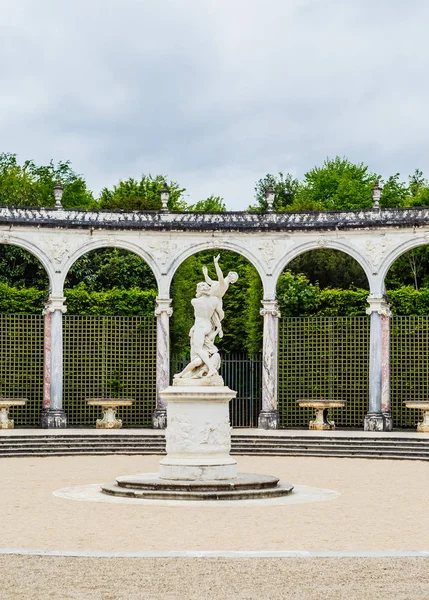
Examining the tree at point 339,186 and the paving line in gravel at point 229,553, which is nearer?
the paving line in gravel at point 229,553

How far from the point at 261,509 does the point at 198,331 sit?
5050 mm

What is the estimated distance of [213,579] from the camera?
10.4m

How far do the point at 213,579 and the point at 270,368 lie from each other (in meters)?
23.1

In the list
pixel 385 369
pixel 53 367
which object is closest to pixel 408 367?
pixel 385 369

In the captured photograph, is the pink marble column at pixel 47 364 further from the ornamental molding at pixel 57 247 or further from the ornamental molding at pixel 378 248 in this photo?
the ornamental molding at pixel 378 248

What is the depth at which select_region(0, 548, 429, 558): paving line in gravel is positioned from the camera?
11.6 meters

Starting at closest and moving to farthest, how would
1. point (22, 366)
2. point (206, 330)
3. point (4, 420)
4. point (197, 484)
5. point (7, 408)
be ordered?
1. point (197, 484)
2. point (206, 330)
3. point (4, 420)
4. point (7, 408)
5. point (22, 366)

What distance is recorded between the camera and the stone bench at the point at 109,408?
3269 cm

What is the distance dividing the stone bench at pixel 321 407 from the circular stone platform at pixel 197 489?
1381cm

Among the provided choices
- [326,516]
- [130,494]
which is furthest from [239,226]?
[326,516]

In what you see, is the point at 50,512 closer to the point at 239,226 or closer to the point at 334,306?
the point at 239,226

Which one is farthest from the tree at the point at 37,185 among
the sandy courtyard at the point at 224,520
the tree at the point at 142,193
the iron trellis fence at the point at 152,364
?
the sandy courtyard at the point at 224,520

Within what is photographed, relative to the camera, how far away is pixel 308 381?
34.9 meters

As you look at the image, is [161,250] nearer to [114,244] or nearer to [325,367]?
[114,244]
